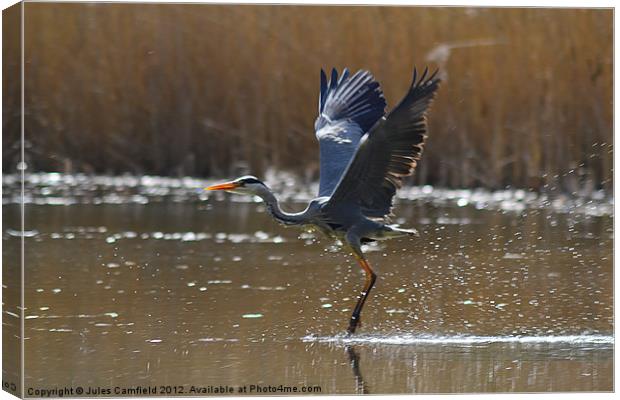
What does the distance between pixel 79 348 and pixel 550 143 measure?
15.8 ft

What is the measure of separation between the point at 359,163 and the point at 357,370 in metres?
1.08

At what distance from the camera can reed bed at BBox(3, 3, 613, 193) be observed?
9.39m

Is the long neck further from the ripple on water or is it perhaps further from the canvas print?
the ripple on water

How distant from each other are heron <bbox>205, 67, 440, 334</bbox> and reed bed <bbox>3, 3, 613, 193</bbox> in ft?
2.03

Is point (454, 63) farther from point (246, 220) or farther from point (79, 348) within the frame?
point (79, 348)

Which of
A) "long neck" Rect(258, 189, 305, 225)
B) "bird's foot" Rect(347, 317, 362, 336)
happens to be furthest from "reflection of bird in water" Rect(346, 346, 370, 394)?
"long neck" Rect(258, 189, 305, 225)

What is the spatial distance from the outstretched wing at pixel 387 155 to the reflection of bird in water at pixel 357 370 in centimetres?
81

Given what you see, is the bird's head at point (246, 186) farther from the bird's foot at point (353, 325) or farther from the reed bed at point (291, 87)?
the reed bed at point (291, 87)

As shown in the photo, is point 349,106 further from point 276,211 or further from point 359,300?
point 359,300

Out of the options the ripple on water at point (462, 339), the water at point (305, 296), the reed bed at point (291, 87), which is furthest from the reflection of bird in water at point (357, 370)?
the reed bed at point (291, 87)

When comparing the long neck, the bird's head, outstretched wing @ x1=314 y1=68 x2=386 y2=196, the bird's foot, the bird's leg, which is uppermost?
outstretched wing @ x1=314 y1=68 x2=386 y2=196

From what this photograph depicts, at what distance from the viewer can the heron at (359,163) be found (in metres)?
7.18

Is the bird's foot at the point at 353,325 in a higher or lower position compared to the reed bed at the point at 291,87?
lower

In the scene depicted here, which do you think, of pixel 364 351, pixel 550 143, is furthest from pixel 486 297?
pixel 550 143
